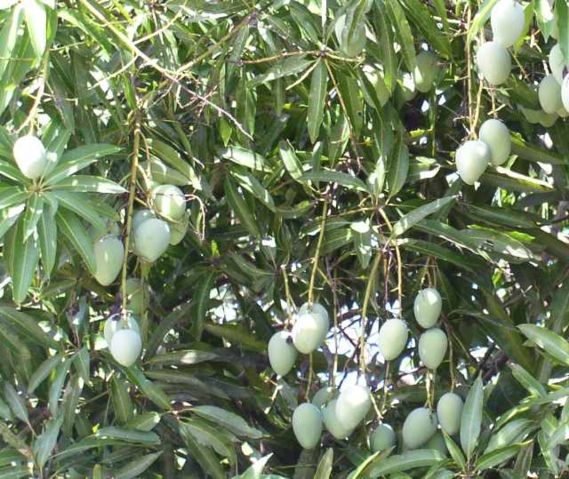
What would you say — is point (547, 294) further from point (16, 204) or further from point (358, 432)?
point (16, 204)

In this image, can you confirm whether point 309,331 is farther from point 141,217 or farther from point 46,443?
point 46,443

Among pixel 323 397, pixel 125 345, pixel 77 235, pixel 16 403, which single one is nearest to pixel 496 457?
pixel 323 397

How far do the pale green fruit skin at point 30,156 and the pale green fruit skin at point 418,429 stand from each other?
0.67 meters

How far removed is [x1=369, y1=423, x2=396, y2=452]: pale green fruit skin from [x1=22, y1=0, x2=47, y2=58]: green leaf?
0.77 metres

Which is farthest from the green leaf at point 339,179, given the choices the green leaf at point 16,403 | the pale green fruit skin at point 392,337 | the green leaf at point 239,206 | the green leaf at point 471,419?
the green leaf at point 16,403

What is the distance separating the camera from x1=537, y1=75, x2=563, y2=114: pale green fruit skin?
204cm

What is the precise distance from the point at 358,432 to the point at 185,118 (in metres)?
0.57

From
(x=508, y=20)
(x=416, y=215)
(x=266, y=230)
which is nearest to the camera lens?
(x=508, y=20)

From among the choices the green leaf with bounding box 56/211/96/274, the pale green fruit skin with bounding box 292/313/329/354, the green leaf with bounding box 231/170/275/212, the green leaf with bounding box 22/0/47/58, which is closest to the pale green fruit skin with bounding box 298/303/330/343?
the pale green fruit skin with bounding box 292/313/329/354

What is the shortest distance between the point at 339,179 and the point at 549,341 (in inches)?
15.6

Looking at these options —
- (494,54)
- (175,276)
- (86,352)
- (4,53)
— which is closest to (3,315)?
(86,352)

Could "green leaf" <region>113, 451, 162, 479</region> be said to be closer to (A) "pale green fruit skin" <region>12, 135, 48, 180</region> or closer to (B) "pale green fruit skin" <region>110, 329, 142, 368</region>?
(B) "pale green fruit skin" <region>110, 329, 142, 368</region>

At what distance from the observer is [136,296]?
223cm

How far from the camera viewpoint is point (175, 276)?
2508mm
